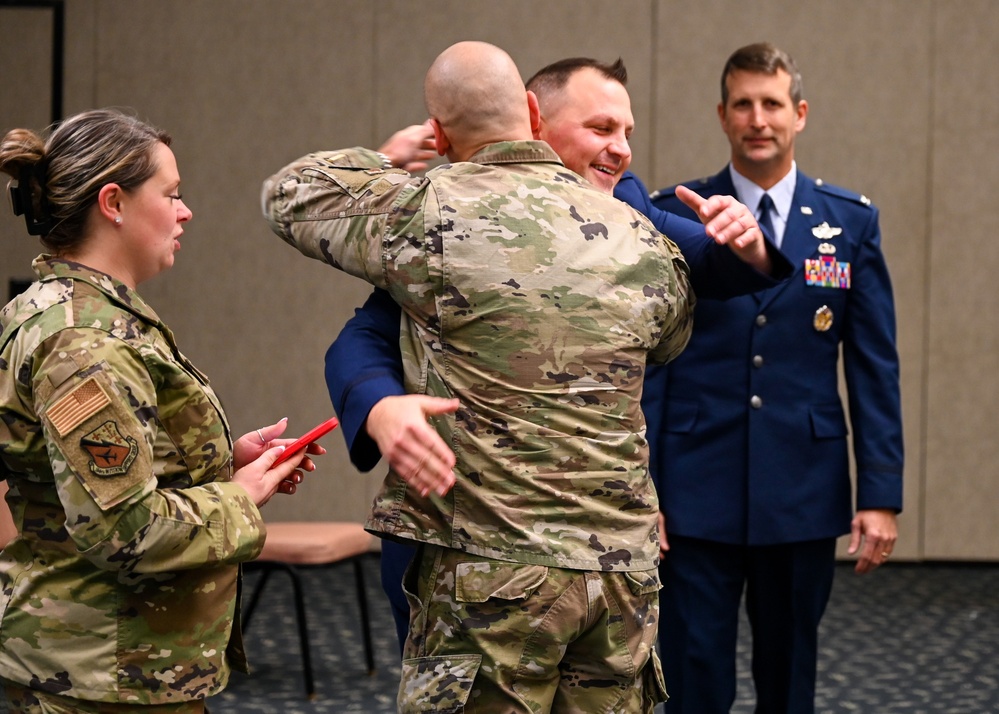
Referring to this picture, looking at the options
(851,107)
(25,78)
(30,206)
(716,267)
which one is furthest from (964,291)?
(30,206)

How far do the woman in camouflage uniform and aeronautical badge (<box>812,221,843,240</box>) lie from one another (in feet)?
5.08

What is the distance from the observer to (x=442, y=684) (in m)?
1.76

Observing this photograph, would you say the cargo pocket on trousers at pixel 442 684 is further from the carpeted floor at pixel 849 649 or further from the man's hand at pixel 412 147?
the carpeted floor at pixel 849 649

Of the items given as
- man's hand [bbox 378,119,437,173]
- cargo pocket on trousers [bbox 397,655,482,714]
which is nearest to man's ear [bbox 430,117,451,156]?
man's hand [bbox 378,119,437,173]

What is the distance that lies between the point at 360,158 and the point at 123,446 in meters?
0.61

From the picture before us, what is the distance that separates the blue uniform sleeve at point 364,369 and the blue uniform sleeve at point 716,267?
1.71 ft

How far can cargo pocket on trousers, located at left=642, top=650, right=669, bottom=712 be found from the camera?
1.93 metres

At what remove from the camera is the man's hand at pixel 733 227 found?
6.31 ft

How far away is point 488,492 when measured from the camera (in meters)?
1.77

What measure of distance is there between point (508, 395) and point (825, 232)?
1316mm

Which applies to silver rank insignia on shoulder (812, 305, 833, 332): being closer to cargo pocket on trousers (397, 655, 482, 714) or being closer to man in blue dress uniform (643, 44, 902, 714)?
man in blue dress uniform (643, 44, 902, 714)

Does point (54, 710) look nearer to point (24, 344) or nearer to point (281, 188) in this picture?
point (24, 344)

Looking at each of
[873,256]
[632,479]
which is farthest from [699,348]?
[632,479]

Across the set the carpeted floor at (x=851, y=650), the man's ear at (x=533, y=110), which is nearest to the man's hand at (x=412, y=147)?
the man's ear at (x=533, y=110)
